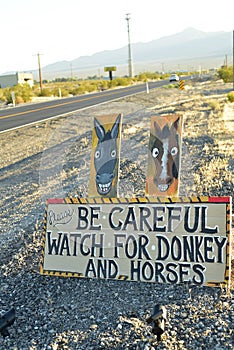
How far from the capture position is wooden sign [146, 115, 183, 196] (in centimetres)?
570

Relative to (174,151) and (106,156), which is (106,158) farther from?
(174,151)

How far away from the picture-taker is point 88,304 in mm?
4824

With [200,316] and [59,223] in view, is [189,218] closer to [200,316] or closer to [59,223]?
[200,316]

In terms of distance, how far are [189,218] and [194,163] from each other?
641cm

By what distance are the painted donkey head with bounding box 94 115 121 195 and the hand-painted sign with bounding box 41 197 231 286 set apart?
0.91 feet

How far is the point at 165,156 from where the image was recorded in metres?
5.78

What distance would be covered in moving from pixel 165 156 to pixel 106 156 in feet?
2.51

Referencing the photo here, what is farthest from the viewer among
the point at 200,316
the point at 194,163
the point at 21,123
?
the point at 21,123

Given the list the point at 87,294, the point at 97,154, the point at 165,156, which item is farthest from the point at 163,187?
the point at 87,294

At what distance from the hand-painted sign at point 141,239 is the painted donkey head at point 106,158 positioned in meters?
0.28

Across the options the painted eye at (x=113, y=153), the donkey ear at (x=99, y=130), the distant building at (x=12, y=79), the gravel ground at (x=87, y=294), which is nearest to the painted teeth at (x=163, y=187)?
the painted eye at (x=113, y=153)

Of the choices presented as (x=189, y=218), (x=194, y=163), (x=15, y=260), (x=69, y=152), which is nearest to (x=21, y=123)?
(x=69, y=152)

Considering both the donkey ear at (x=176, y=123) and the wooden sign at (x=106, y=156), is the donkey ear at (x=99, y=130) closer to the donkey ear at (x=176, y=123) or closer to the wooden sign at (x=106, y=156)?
the wooden sign at (x=106, y=156)

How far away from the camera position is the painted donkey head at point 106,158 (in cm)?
577
